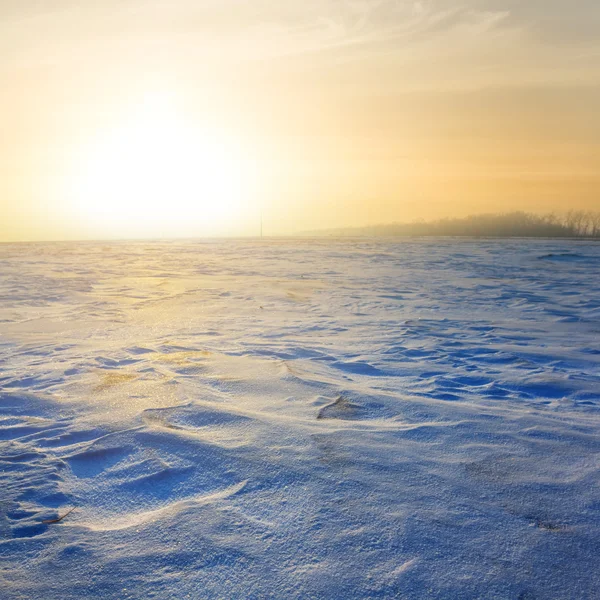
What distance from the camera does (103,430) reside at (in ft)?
8.18

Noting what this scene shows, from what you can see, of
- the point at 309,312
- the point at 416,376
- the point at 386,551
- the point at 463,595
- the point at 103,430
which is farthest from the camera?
the point at 309,312

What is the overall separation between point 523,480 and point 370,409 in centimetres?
101

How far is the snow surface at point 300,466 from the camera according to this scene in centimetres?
143

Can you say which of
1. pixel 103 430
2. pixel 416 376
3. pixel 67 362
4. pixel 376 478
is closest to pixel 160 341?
pixel 67 362

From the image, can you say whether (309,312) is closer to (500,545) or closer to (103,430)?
(103,430)

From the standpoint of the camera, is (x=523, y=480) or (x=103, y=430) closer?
(x=523, y=480)

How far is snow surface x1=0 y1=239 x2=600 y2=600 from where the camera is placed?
4.69 ft

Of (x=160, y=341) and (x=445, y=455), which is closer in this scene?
(x=445, y=455)

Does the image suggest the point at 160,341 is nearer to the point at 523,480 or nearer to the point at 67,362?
the point at 67,362

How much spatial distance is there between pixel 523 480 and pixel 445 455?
1.18 ft

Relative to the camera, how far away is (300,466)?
2.05 metres

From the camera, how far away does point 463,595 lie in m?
1.34

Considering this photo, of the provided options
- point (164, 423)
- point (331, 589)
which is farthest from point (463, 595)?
point (164, 423)

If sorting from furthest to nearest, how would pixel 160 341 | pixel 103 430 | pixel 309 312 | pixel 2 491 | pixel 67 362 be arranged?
pixel 309 312 → pixel 160 341 → pixel 67 362 → pixel 103 430 → pixel 2 491
